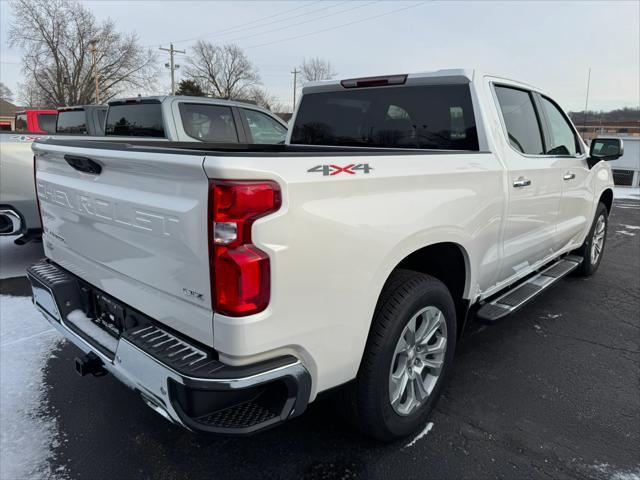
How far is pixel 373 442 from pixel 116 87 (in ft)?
163

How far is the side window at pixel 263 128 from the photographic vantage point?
6.86 m

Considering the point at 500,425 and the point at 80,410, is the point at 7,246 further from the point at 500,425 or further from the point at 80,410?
the point at 500,425

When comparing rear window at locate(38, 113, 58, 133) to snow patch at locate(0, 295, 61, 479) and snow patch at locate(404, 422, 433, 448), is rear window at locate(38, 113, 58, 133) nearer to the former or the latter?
snow patch at locate(0, 295, 61, 479)

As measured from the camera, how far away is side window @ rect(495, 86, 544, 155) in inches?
130

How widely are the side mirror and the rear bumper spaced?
404cm

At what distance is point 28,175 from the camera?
5.18m

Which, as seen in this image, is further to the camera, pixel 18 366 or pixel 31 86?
pixel 31 86

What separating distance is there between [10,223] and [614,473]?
5.62 m

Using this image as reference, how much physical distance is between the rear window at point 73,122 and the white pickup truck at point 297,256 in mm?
7282

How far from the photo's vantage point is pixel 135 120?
21.7 ft

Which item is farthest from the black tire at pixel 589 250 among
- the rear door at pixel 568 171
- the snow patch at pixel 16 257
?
the snow patch at pixel 16 257

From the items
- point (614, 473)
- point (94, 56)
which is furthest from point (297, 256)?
point (94, 56)

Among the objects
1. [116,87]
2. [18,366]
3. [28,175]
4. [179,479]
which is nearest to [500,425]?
[179,479]

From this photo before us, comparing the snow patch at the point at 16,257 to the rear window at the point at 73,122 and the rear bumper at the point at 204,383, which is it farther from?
the rear bumper at the point at 204,383
